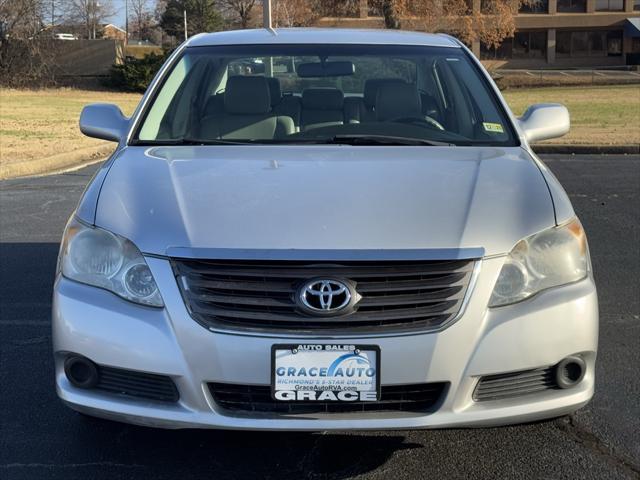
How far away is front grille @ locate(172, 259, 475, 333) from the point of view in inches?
105

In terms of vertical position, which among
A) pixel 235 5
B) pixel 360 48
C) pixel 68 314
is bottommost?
pixel 68 314

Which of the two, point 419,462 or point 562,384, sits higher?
point 562,384

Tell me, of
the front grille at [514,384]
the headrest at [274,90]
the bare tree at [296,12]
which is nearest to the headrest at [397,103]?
the headrest at [274,90]

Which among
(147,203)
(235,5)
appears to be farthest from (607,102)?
(235,5)

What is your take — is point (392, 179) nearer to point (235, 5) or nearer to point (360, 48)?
point (360, 48)

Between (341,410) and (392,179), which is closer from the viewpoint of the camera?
(341,410)

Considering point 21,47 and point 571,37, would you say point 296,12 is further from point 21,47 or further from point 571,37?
point 571,37

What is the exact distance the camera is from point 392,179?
320 centimetres

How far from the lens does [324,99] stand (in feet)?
14.0

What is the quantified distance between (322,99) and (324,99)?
11mm

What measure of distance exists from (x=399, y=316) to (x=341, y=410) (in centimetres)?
38

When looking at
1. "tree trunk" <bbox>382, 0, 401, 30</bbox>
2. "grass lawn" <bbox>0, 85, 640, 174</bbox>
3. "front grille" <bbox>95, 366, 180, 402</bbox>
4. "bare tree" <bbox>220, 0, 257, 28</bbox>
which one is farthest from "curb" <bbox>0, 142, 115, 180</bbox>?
"bare tree" <bbox>220, 0, 257, 28</bbox>

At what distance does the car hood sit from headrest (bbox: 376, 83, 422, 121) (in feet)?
1.87

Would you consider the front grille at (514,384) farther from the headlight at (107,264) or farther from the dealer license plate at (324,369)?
the headlight at (107,264)
